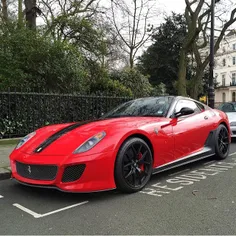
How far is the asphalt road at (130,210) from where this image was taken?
10.2ft

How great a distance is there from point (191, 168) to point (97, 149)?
2.52 meters

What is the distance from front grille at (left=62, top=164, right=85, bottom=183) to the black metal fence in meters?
5.27

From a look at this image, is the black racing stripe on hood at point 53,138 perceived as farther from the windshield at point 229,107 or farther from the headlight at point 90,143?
the windshield at point 229,107

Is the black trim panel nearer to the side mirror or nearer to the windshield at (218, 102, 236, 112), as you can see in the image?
the side mirror

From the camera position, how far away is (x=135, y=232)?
303 cm

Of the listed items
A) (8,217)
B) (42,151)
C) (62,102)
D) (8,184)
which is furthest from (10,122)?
(8,217)

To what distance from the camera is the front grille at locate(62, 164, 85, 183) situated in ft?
12.4

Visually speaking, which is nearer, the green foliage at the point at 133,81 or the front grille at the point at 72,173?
the front grille at the point at 72,173

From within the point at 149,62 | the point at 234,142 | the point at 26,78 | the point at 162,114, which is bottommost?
the point at 234,142

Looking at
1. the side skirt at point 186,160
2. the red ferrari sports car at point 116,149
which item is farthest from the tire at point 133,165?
the side skirt at point 186,160

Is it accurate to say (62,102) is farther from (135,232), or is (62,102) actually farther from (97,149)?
(135,232)

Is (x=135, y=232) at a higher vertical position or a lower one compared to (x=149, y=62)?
lower

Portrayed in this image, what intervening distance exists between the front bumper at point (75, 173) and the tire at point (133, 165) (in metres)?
0.13

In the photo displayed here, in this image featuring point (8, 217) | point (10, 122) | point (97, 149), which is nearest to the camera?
point (8, 217)
